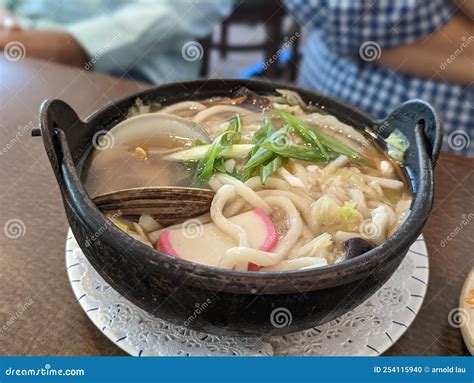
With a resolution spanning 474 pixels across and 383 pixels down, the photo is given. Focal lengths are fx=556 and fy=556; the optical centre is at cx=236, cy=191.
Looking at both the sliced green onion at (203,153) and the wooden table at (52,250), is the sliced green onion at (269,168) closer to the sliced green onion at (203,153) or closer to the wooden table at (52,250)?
the sliced green onion at (203,153)

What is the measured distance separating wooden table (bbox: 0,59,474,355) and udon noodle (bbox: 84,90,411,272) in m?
0.27

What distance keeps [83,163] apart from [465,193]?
1.20 metres

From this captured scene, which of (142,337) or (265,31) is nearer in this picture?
(142,337)

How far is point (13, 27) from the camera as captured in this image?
3.10 metres

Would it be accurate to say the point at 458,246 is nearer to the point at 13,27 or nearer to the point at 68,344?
the point at 68,344

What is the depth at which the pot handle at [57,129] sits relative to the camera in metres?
1.20

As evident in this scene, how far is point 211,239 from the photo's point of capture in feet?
3.99

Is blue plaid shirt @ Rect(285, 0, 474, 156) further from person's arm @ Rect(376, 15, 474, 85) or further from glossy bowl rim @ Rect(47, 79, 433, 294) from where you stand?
glossy bowl rim @ Rect(47, 79, 433, 294)

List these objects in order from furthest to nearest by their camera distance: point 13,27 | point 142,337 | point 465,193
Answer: point 13,27 → point 465,193 → point 142,337

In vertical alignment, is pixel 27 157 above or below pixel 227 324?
below

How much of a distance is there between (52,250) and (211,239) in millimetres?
520

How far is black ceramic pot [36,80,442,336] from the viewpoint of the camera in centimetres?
103

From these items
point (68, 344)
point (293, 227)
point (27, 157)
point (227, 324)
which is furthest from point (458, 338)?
point (27, 157)

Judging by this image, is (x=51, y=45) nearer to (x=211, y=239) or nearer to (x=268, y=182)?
(x=268, y=182)
